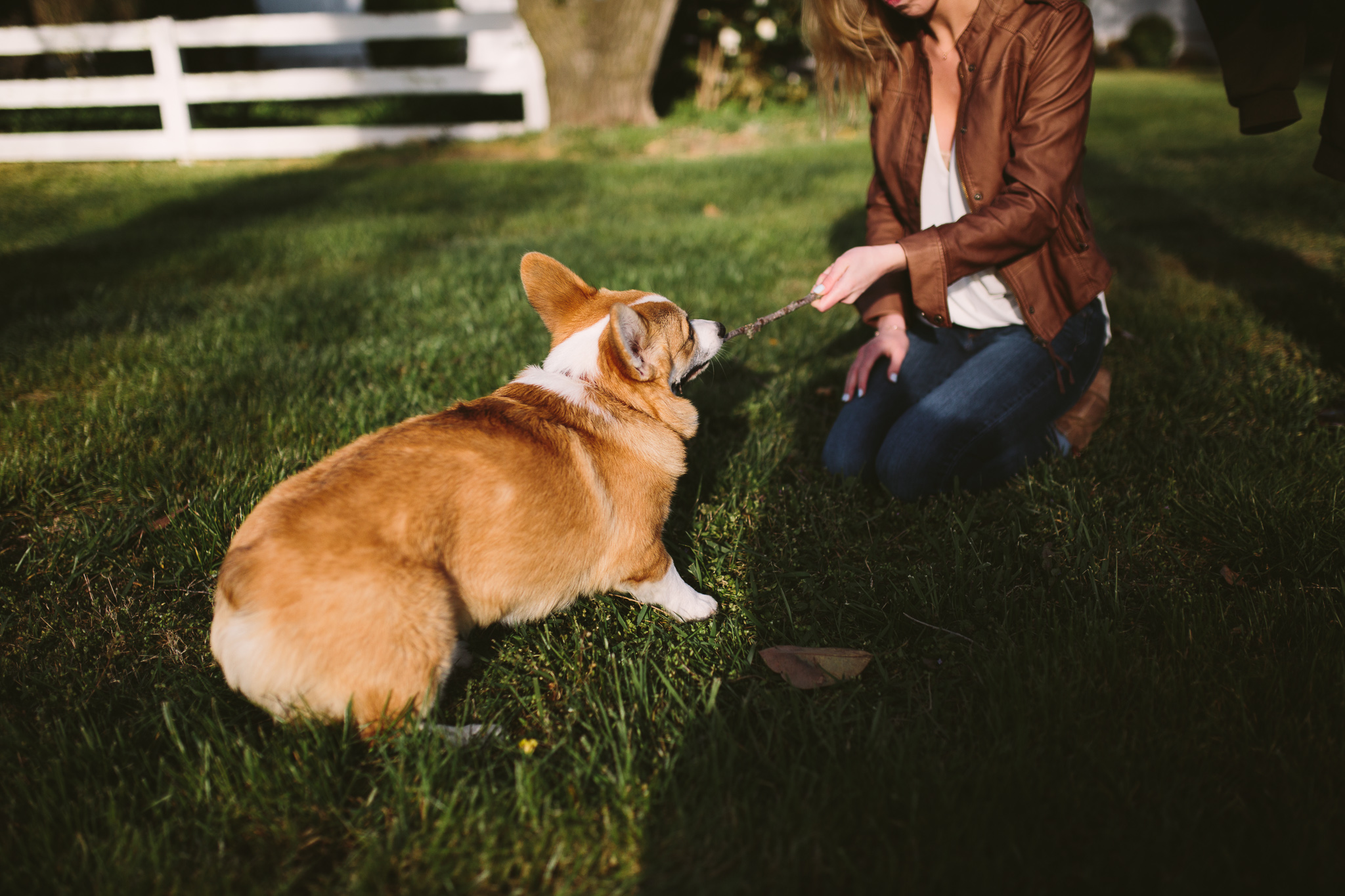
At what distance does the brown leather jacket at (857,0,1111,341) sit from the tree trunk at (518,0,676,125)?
832cm

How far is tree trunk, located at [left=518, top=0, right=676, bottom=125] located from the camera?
9812mm

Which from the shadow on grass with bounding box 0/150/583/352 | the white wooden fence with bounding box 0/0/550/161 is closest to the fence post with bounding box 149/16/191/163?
the white wooden fence with bounding box 0/0/550/161

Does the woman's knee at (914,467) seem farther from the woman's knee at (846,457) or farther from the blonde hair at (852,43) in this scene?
the blonde hair at (852,43)

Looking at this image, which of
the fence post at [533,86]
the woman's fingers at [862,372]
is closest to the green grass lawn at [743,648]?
the woman's fingers at [862,372]

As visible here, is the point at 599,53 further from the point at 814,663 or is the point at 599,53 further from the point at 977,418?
the point at 814,663

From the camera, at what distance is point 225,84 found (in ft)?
32.1

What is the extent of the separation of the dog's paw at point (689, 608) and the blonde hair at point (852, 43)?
2.39 meters

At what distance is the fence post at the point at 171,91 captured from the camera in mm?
9812

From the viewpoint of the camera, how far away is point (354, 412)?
3.32 meters

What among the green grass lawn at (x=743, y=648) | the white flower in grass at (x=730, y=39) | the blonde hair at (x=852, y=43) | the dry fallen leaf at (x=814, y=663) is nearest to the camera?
the green grass lawn at (x=743, y=648)

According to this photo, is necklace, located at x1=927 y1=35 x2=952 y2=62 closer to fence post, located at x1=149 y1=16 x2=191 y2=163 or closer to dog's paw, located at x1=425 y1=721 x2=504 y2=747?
dog's paw, located at x1=425 y1=721 x2=504 y2=747

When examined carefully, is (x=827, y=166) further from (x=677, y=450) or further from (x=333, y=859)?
(x=333, y=859)

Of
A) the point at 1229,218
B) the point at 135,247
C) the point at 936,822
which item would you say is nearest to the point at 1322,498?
the point at 936,822

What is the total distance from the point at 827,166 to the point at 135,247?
657 cm
